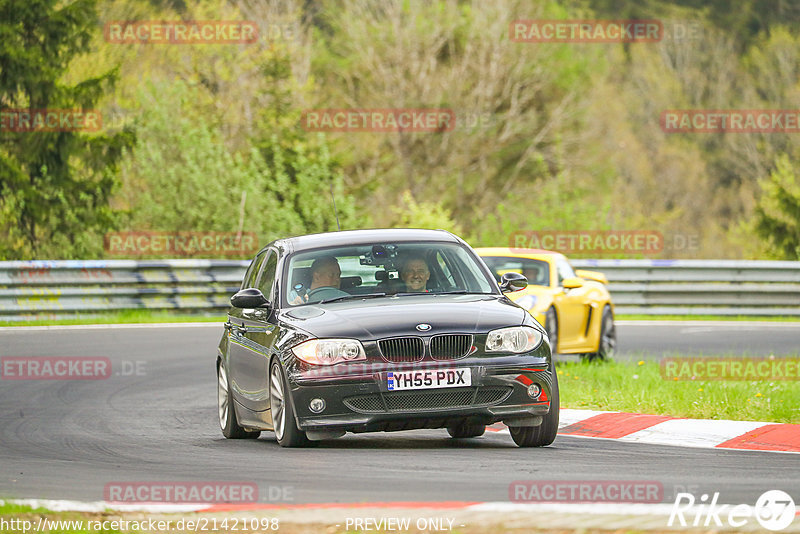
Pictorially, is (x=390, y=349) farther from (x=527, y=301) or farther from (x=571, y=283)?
(x=571, y=283)

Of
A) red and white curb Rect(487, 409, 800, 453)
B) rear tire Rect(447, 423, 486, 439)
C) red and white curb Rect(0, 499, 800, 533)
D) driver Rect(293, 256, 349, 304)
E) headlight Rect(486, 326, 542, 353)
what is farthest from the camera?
rear tire Rect(447, 423, 486, 439)

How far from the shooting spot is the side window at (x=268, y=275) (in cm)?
1067

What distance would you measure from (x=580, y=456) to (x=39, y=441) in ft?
13.8

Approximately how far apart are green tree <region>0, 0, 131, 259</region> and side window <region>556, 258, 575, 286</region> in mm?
14450

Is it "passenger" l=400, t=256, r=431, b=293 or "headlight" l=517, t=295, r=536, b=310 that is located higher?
"passenger" l=400, t=256, r=431, b=293

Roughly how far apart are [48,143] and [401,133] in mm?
20091

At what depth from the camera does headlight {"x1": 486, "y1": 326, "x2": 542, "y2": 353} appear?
9195mm

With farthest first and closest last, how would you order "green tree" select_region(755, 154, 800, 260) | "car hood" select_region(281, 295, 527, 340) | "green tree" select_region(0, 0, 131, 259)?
"green tree" select_region(755, 154, 800, 260) → "green tree" select_region(0, 0, 131, 259) → "car hood" select_region(281, 295, 527, 340)

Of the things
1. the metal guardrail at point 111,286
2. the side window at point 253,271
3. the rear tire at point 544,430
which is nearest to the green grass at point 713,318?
the metal guardrail at point 111,286

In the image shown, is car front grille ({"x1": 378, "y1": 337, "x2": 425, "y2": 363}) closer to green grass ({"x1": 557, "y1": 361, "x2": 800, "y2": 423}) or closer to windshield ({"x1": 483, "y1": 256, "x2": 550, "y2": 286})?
green grass ({"x1": 557, "y1": 361, "x2": 800, "y2": 423})

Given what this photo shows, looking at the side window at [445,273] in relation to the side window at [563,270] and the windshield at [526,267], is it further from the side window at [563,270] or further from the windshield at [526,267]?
the side window at [563,270]

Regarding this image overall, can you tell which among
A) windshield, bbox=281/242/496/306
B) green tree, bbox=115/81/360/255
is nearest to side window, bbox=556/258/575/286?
windshield, bbox=281/242/496/306

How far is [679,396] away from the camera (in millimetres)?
12055

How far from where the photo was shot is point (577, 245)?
102 ft
